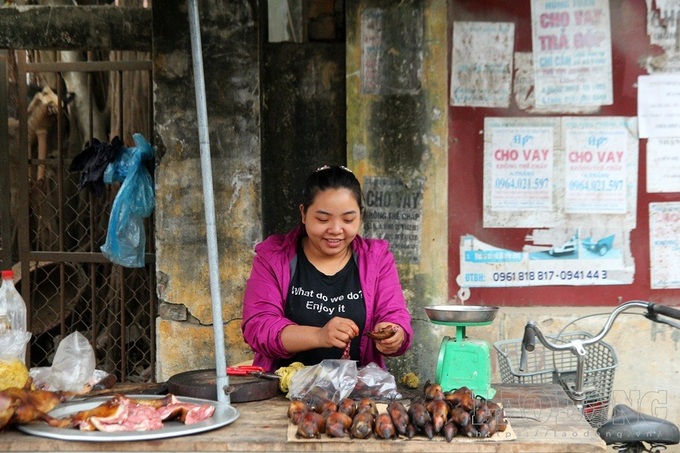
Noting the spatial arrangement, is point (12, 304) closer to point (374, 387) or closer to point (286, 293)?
point (286, 293)

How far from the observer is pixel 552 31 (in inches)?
190

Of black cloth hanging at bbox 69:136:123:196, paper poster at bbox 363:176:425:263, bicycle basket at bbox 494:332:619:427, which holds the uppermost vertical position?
black cloth hanging at bbox 69:136:123:196

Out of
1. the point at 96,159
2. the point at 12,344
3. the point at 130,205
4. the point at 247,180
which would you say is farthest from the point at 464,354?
the point at 96,159

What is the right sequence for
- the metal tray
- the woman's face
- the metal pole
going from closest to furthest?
the metal tray, the metal pole, the woman's face

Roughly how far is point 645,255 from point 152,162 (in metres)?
A: 2.95

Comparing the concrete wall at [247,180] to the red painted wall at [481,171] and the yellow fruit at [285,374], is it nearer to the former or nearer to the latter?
the red painted wall at [481,171]

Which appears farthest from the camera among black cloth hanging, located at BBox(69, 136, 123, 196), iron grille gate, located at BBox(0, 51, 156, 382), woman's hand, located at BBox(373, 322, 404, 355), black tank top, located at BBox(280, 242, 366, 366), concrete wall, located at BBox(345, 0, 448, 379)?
iron grille gate, located at BBox(0, 51, 156, 382)

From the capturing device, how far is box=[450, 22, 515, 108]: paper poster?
190 inches

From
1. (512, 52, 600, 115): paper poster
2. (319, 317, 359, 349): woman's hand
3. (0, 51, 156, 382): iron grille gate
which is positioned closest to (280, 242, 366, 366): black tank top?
(319, 317, 359, 349): woman's hand

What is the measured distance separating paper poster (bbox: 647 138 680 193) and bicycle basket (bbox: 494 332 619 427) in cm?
115

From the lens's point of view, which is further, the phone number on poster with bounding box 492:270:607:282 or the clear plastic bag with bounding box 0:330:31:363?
the phone number on poster with bounding box 492:270:607:282

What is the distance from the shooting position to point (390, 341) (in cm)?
328

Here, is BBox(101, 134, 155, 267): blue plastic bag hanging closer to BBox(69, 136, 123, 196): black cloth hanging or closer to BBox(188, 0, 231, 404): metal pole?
BBox(69, 136, 123, 196): black cloth hanging

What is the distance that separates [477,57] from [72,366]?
284 centimetres
